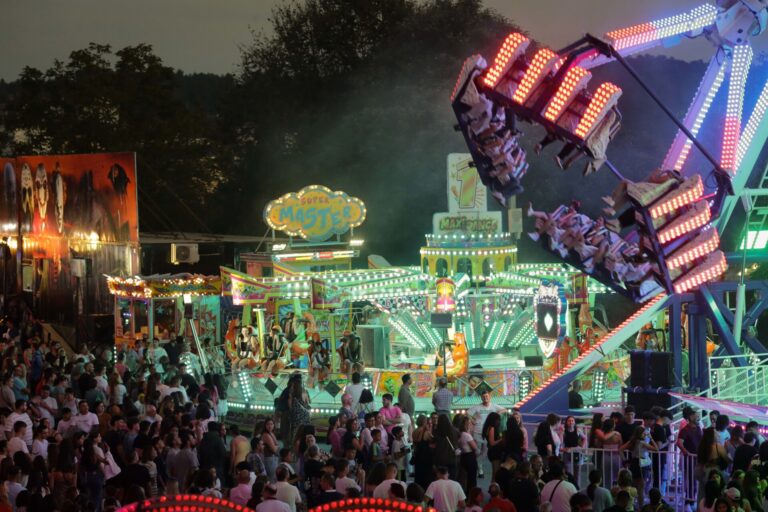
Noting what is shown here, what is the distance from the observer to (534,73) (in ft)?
55.4

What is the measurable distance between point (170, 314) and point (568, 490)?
81.2ft

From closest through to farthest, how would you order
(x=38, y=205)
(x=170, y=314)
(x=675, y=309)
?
(x=675, y=309) < (x=170, y=314) < (x=38, y=205)

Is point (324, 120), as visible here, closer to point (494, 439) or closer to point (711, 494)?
point (494, 439)

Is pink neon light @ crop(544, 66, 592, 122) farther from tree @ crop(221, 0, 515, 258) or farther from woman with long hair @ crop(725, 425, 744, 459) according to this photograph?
tree @ crop(221, 0, 515, 258)

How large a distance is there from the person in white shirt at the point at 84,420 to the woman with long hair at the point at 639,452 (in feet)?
23.1

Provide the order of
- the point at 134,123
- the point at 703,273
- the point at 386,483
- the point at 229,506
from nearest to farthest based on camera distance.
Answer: the point at 229,506 < the point at 386,483 < the point at 703,273 < the point at 134,123

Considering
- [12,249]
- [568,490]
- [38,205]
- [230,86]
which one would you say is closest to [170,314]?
[38,205]

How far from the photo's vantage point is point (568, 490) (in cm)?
1316

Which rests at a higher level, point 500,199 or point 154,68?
point 154,68

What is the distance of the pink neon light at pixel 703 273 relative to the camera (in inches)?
778

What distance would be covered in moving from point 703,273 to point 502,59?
5.00 metres

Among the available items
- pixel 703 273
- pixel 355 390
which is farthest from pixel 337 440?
pixel 703 273

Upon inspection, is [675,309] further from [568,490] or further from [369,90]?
[369,90]

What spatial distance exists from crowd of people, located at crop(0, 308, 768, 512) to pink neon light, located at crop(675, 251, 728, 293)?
2.61 m
